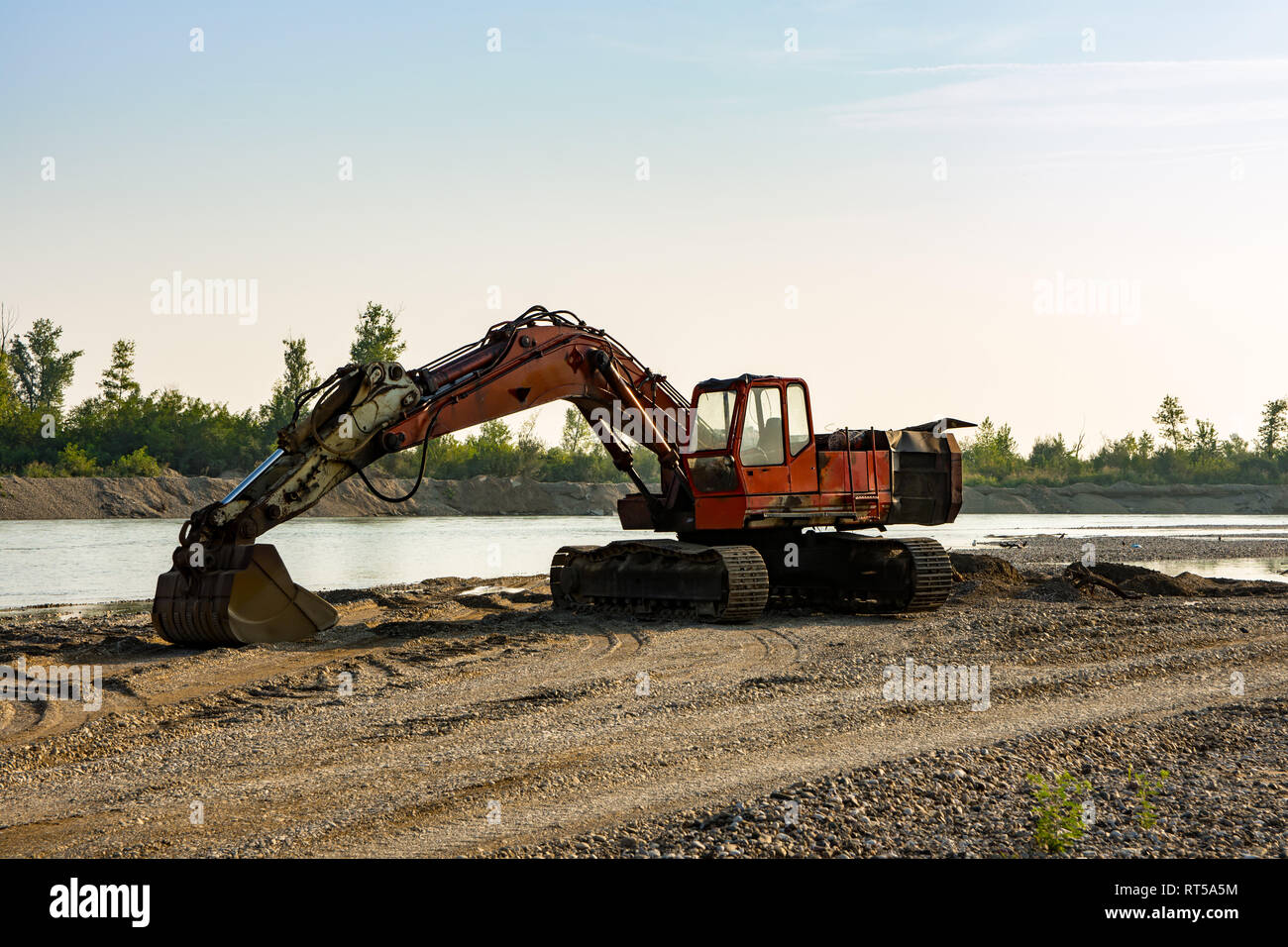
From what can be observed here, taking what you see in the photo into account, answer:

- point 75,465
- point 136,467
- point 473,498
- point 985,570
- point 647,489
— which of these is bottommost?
point 985,570

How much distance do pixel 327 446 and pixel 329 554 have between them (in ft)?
75.1

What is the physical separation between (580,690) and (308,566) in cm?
2083

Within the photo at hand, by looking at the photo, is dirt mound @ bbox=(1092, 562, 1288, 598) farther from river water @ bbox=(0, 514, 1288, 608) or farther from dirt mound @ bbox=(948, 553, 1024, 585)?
river water @ bbox=(0, 514, 1288, 608)

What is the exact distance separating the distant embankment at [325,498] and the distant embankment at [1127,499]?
2897 centimetres

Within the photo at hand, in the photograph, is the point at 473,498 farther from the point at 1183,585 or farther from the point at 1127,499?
the point at 1183,585

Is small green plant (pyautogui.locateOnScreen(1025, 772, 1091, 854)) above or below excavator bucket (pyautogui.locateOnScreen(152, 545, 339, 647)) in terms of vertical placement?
below

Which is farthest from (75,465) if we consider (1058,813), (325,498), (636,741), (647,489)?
(1058,813)

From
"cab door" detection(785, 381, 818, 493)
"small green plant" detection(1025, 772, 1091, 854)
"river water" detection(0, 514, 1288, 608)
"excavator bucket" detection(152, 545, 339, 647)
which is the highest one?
"cab door" detection(785, 381, 818, 493)

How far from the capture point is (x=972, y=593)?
2105cm

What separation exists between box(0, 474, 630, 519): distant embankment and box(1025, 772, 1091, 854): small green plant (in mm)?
46294

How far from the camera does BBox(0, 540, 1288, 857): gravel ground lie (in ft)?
21.2

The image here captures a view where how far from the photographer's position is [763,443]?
1694 cm

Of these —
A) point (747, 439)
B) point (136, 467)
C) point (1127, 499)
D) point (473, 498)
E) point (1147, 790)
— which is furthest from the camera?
point (1127, 499)

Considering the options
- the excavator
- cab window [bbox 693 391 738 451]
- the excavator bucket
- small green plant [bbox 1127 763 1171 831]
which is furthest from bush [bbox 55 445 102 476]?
small green plant [bbox 1127 763 1171 831]
